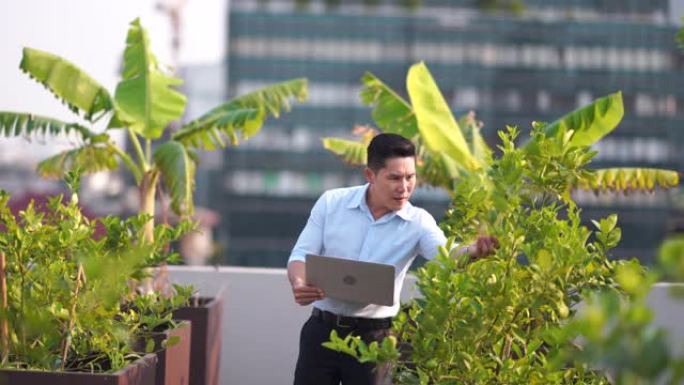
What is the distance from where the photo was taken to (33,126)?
745cm

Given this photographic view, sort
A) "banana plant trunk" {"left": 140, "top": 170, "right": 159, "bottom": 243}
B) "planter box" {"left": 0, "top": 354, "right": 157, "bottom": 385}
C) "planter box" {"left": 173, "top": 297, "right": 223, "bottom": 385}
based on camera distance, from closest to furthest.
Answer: "planter box" {"left": 0, "top": 354, "right": 157, "bottom": 385} → "planter box" {"left": 173, "top": 297, "right": 223, "bottom": 385} → "banana plant trunk" {"left": 140, "top": 170, "right": 159, "bottom": 243}

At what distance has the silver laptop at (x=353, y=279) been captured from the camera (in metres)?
3.21

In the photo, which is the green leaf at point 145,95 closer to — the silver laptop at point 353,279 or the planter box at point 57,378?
the silver laptop at point 353,279

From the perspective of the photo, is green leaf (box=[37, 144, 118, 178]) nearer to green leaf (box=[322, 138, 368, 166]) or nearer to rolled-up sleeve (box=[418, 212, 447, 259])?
green leaf (box=[322, 138, 368, 166])

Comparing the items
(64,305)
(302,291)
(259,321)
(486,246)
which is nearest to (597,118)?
(259,321)

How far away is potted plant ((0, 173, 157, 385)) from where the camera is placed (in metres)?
3.14

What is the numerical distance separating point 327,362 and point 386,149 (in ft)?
2.38

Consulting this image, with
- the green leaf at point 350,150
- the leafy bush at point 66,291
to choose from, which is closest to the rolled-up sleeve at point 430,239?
the leafy bush at point 66,291

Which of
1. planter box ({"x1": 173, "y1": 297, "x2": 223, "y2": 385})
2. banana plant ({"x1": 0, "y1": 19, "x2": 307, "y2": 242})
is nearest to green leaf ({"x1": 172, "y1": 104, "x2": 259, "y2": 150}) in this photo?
banana plant ({"x1": 0, "y1": 19, "x2": 307, "y2": 242})

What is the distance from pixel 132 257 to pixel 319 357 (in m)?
1.12

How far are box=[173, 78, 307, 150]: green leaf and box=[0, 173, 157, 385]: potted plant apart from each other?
359 centimetres

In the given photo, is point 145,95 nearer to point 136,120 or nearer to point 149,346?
point 136,120

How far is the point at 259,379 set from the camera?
280 inches

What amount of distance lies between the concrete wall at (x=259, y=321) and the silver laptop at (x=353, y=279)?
366cm
